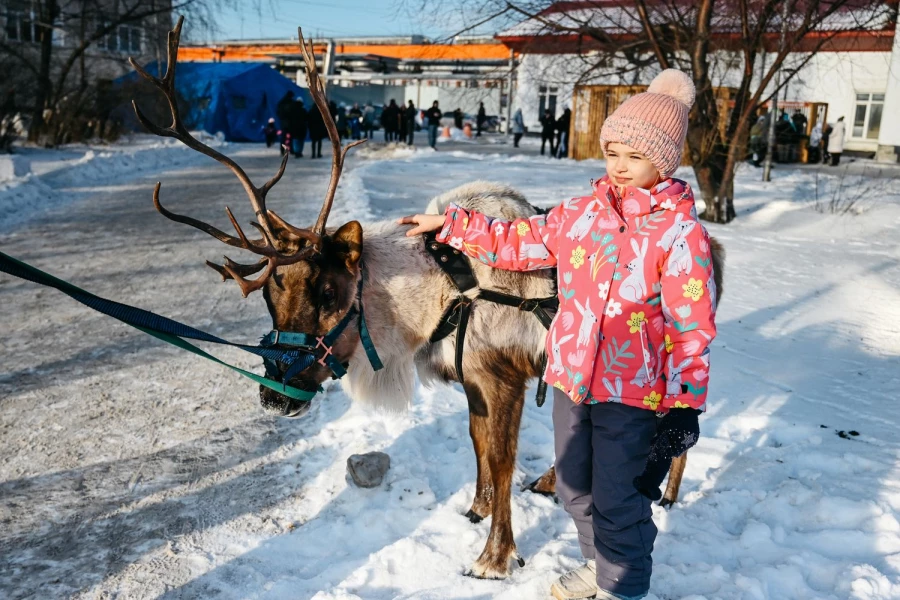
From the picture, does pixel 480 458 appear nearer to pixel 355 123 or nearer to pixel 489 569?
pixel 489 569

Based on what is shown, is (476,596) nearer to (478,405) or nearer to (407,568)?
(407,568)

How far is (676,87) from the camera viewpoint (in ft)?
8.41

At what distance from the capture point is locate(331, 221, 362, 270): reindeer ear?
2896 millimetres

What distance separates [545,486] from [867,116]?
33509 mm

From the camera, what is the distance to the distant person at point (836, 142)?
2286cm

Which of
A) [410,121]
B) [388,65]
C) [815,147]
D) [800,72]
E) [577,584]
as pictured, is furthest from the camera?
[388,65]

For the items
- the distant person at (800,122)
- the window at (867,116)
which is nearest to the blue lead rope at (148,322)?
the distant person at (800,122)

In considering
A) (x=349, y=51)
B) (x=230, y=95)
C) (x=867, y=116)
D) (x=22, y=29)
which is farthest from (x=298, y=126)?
(x=349, y=51)

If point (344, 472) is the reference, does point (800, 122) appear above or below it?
above

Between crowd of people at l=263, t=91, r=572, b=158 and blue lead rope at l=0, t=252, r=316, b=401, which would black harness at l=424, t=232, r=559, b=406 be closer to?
blue lead rope at l=0, t=252, r=316, b=401

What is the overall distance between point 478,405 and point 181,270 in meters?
5.43

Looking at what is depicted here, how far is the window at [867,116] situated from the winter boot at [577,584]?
3397 cm

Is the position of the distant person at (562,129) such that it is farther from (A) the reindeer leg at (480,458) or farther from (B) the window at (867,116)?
(A) the reindeer leg at (480,458)

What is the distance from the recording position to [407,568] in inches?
118
